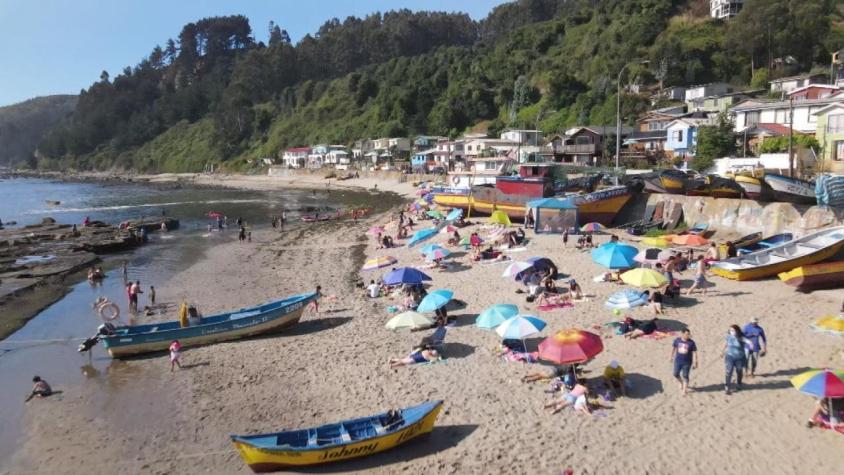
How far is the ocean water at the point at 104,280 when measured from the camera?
15.6 metres

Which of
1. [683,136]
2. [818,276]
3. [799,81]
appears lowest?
[818,276]

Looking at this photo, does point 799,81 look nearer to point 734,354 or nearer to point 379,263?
point 379,263

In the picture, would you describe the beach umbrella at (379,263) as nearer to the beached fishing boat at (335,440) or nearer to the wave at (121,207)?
the beached fishing boat at (335,440)

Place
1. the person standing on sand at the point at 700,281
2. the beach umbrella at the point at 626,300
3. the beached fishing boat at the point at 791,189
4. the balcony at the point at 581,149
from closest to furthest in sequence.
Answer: the beach umbrella at the point at 626,300
the person standing on sand at the point at 700,281
the beached fishing boat at the point at 791,189
the balcony at the point at 581,149

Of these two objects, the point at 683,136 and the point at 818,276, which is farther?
the point at 683,136

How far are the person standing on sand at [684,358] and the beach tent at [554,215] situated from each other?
54.0 ft

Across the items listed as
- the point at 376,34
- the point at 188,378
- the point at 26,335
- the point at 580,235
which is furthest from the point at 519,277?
the point at 376,34

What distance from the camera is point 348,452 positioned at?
33.0ft

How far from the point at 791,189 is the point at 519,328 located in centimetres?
1735

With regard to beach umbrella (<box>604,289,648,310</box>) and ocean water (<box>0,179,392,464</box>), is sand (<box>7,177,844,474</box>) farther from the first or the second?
ocean water (<box>0,179,392,464</box>)

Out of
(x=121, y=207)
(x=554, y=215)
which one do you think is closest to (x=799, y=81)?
(x=554, y=215)

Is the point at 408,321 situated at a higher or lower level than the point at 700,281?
lower

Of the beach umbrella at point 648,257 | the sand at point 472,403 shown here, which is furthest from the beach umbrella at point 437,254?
the beach umbrella at point 648,257

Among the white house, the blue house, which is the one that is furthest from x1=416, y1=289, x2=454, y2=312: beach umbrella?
the white house
